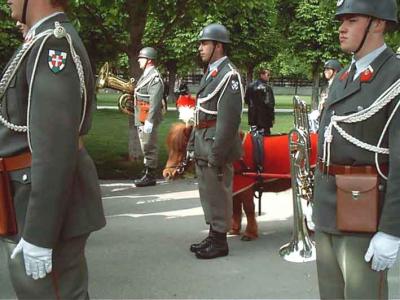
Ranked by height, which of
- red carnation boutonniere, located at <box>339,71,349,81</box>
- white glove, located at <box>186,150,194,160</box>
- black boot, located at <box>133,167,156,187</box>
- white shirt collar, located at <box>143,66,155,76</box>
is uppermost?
red carnation boutonniere, located at <box>339,71,349,81</box>

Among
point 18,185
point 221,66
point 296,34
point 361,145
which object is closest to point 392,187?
point 361,145

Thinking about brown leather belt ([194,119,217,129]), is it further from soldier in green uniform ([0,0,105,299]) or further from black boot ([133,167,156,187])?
black boot ([133,167,156,187])

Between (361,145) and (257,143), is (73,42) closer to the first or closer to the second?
(361,145)

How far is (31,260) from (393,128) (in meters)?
1.62

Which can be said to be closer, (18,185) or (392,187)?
(18,185)

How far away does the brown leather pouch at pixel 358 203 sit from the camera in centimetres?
279

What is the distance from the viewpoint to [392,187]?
2.70 m

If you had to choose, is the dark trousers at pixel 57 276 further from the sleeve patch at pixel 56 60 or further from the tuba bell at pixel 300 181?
the tuba bell at pixel 300 181

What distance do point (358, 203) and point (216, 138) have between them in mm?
2552

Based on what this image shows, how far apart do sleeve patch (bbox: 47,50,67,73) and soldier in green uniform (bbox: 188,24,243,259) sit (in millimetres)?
2932

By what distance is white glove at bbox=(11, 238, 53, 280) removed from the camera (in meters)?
2.36

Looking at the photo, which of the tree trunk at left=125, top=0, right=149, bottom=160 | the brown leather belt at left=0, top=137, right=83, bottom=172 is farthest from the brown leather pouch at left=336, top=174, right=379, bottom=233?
the tree trunk at left=125, top=0, right=149, bottom=160

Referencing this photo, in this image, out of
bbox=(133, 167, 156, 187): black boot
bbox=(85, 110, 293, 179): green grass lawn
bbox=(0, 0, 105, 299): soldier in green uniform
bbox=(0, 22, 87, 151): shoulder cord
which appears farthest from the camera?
bbox=(85, 110, 293, 179): green grass lawn

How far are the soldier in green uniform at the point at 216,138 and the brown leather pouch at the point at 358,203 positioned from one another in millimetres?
2478
